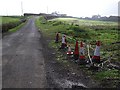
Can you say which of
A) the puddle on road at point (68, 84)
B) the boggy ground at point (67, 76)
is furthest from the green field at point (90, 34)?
the puddle on road at point (68, 84)

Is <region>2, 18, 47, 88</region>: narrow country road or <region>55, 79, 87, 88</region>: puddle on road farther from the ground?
<region>2, 18, 47, 88</region>: narrow country road

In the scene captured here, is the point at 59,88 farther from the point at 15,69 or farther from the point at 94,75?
the point at 15,69

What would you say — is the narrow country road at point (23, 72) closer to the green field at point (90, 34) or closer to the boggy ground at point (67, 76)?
the boggy ground at point (67, 76)

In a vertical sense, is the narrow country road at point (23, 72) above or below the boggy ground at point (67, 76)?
above

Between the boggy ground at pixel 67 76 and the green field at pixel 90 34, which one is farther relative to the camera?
the green field at pixel 90 34

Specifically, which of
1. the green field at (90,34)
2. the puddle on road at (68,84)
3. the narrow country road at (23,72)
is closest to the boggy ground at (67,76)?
the puddle on road at (68,84)

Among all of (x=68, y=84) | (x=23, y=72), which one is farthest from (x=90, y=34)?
(x=68, y=84)

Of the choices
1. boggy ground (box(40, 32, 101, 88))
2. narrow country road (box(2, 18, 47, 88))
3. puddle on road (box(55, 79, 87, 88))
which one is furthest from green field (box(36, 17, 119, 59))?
puddle on road (box(55, 79, 87, 88))

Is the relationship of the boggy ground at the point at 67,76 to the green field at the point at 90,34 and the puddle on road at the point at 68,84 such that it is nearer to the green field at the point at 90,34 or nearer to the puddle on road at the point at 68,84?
the puddle on road at the point at 68,84

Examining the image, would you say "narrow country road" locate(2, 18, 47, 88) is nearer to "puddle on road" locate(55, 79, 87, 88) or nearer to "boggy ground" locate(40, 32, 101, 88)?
"boggy ground" locate(40, 32, 101, 88)

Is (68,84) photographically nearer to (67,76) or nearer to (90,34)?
(67,76)

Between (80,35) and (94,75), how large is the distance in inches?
679

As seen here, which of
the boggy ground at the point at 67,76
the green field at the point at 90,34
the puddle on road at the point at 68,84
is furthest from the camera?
the green field at the point at 90,34

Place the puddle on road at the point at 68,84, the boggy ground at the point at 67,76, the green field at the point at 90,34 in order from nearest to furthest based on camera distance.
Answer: the puddle on road at the point at 68,84
the boggy ground at the point at 67,76
the green field at the point at 90,34
